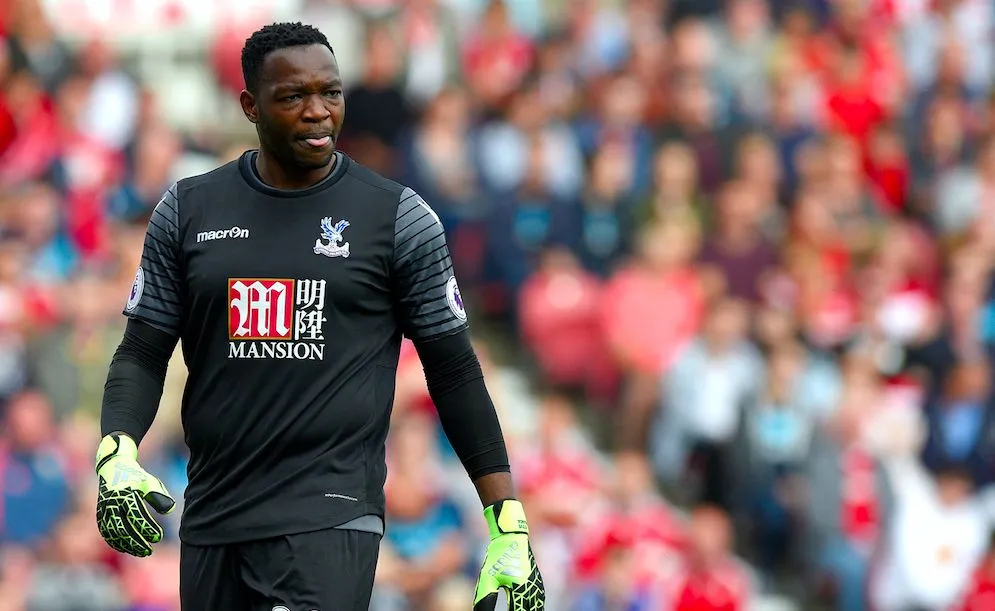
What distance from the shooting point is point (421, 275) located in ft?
17.1

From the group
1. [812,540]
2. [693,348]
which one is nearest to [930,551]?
Result: [812,540]

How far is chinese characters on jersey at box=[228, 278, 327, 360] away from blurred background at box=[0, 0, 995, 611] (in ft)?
17.4

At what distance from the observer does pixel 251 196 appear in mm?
5223

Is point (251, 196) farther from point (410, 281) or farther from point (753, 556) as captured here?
point (753, 556)

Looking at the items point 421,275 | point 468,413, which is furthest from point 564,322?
point 421,275

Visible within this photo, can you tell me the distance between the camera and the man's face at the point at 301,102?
200 inches

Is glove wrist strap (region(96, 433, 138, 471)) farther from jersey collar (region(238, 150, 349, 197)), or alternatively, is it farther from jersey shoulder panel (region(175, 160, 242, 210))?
jersey collar (region(238, 150, 349, 197))

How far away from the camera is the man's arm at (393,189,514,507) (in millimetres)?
5207

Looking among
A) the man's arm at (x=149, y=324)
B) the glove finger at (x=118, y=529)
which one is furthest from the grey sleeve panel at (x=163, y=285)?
the glove finger at (x=118, y=529)

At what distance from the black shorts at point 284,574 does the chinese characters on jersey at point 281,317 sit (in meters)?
0.51

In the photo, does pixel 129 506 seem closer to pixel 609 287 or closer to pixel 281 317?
pixel 281 317

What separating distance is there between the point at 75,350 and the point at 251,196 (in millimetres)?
6581

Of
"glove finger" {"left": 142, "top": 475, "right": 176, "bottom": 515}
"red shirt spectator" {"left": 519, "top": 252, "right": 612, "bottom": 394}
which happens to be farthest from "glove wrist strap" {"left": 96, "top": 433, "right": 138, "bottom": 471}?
"red shirt spectator" {"left": 519, "top": 252, "right": 612, "bottom": 394}

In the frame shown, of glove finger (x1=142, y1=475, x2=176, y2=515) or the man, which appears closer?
glove finger (x1=142, y1=475, x2=176, y2=515)
